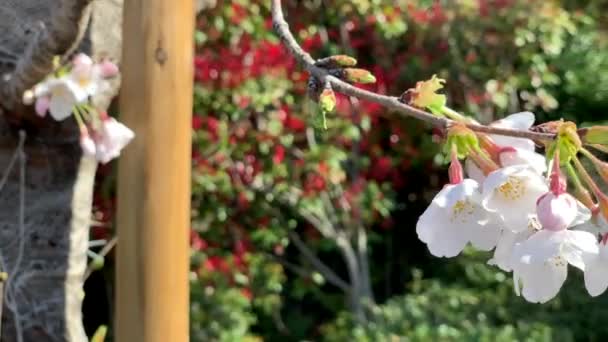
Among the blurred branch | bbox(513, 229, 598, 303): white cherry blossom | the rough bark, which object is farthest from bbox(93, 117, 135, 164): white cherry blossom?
the blurred branch

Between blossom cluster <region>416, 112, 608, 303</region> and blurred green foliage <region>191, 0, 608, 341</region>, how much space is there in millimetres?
2405

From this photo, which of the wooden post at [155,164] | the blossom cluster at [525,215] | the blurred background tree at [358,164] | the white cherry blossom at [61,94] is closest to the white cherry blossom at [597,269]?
the blossom cluster at [525,215]

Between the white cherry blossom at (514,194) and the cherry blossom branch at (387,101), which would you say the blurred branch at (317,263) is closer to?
the cherry blossom branch at (387,101)

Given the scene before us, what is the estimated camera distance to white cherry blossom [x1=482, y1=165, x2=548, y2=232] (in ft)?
3.04

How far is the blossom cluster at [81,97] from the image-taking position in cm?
176

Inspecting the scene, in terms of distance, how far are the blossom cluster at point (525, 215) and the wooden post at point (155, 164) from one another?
750mm

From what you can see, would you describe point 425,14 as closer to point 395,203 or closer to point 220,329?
point 395,203

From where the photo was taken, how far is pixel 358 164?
14.4ft

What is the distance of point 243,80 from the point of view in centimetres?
363

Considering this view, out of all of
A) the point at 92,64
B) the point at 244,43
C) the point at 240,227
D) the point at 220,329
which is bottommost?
the point at 220,329

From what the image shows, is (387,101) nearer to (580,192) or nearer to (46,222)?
(580,192)

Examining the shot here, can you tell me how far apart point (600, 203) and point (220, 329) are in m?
3.03

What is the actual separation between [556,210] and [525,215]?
0.04 metres

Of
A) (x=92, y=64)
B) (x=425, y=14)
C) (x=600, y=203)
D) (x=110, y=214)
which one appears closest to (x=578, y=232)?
(x=600, y=203)
